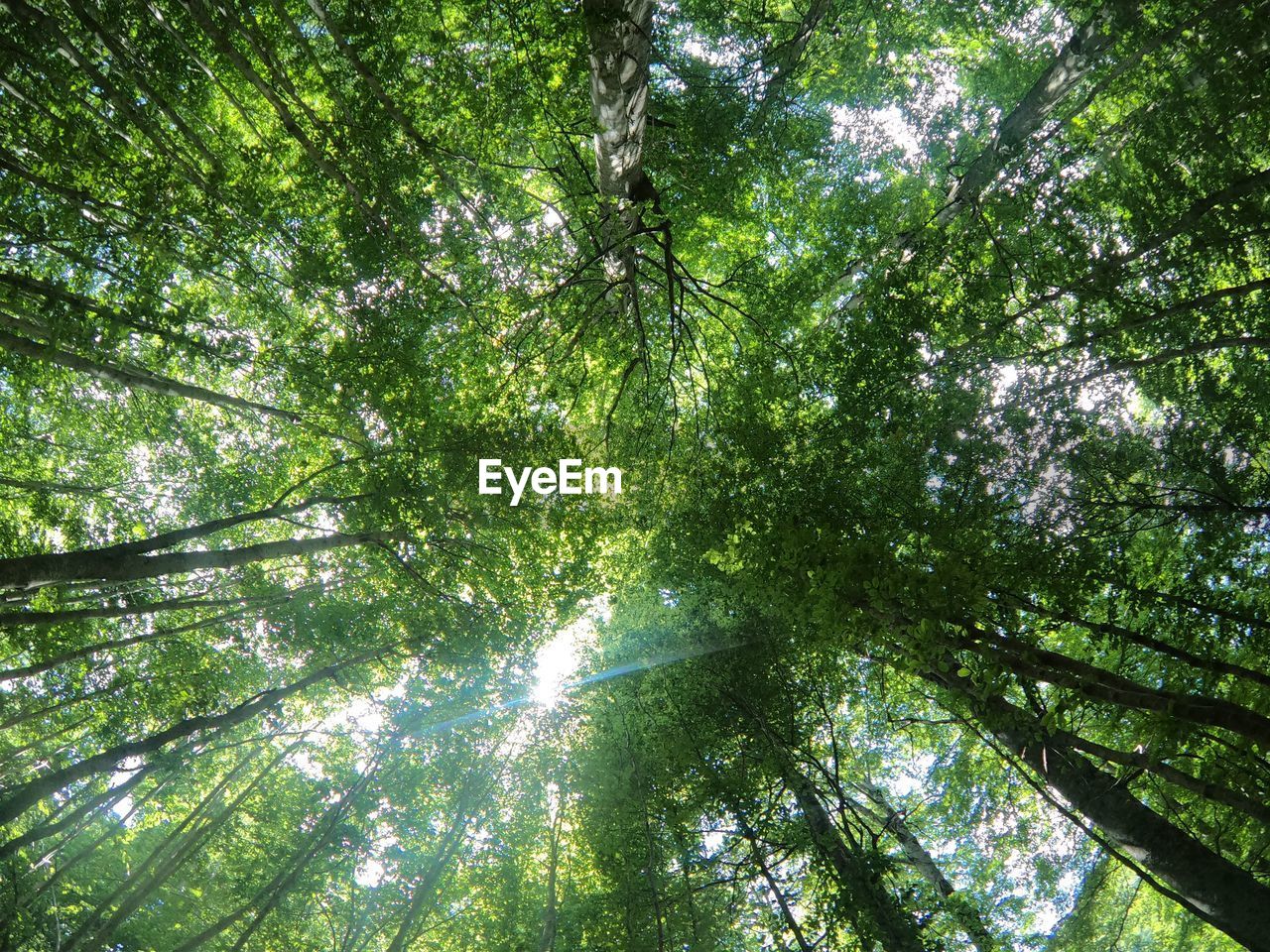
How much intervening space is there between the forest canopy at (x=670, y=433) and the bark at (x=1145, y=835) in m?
0.03

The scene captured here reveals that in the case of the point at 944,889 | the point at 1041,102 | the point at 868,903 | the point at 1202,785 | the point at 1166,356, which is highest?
the point at 1041,102

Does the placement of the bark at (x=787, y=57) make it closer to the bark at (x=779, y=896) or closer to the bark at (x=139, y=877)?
the bark at (x=779, y=896)

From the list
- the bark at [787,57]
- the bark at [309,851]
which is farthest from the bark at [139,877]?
the bark at [787,57]

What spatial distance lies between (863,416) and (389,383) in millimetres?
4224

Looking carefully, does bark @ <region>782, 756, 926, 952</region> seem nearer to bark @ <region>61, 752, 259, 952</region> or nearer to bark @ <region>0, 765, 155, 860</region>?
bark @ <region>0, 765, 155, 860</region>

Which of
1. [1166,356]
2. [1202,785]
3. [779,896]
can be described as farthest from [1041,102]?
[779,896]

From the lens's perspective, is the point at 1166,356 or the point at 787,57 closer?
the point at 1166,356

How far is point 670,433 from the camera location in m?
6.67

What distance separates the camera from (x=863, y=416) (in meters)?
5.41

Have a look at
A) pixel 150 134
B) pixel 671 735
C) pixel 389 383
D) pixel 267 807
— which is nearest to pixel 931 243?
pixel 389 383

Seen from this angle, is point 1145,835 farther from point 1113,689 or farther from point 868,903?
point 1113,689

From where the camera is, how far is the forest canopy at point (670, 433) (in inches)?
150

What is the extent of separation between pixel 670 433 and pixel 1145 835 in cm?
480

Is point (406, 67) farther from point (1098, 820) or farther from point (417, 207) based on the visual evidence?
point (1098, 820)
